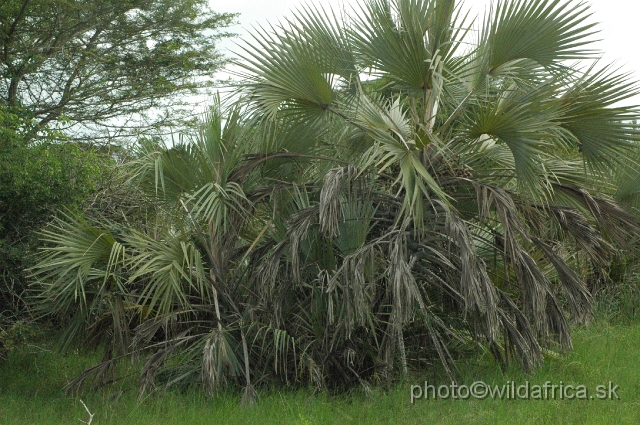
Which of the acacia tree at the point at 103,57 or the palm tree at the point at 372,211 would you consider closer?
the palm tree at the point at 372,211

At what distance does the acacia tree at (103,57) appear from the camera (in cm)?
1515

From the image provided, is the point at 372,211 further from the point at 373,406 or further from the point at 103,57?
the point at 103,57

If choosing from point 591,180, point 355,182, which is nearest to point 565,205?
point 591,180

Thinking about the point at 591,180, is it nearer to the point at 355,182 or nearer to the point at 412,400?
the point at 355,182

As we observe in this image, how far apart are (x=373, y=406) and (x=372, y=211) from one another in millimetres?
1772

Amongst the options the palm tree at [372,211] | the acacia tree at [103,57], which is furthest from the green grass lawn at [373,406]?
the acacia tree at [103,57]

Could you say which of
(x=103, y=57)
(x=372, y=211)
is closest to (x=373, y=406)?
(x=372, y=211)

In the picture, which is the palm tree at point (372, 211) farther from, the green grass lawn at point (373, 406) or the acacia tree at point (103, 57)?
the acacia tree at point (103, 57)

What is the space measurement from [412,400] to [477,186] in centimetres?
187

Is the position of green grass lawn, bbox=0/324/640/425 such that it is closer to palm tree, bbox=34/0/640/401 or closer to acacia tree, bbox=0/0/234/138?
palm tree, bbox=34/0/640/401

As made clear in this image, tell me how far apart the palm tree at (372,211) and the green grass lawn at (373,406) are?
9.1 inches

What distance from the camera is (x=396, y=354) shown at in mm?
7066

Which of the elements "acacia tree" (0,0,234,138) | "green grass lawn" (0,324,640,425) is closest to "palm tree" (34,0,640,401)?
"green grass lawn" (0,324,640,425)

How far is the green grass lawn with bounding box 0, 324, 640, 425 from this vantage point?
6.00m
